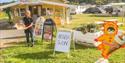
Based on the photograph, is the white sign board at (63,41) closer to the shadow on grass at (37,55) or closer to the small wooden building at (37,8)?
the shadow on grass at (37,55)

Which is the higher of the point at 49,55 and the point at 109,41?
the point at 109,41

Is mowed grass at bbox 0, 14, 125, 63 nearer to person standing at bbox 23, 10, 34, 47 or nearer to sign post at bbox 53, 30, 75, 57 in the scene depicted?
sign post at bbox 53, 30, 75, 57

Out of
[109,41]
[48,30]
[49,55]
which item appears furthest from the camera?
[48,30]

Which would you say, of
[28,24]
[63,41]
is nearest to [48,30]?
[28,24]

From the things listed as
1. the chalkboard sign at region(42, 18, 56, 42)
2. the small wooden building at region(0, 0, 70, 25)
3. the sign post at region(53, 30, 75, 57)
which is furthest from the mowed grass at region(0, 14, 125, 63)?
the small wooden building at region(0, 0, 70, 25)

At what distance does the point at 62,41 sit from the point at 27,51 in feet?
8.29

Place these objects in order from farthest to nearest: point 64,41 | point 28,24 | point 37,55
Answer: point 28,24, point 37,55, point 64,41

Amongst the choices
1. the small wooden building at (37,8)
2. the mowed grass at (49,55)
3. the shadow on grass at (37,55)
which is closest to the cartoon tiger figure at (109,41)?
the mowed grass at (49,55)

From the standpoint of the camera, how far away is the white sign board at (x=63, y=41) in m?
13.0

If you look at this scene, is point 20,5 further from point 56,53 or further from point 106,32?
point 106,32

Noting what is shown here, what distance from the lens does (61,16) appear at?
3709 cm

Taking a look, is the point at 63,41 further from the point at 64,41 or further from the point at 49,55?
the point at 49,55

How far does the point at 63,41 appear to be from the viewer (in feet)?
43.4

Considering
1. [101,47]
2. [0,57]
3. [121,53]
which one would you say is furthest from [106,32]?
[0,57]
